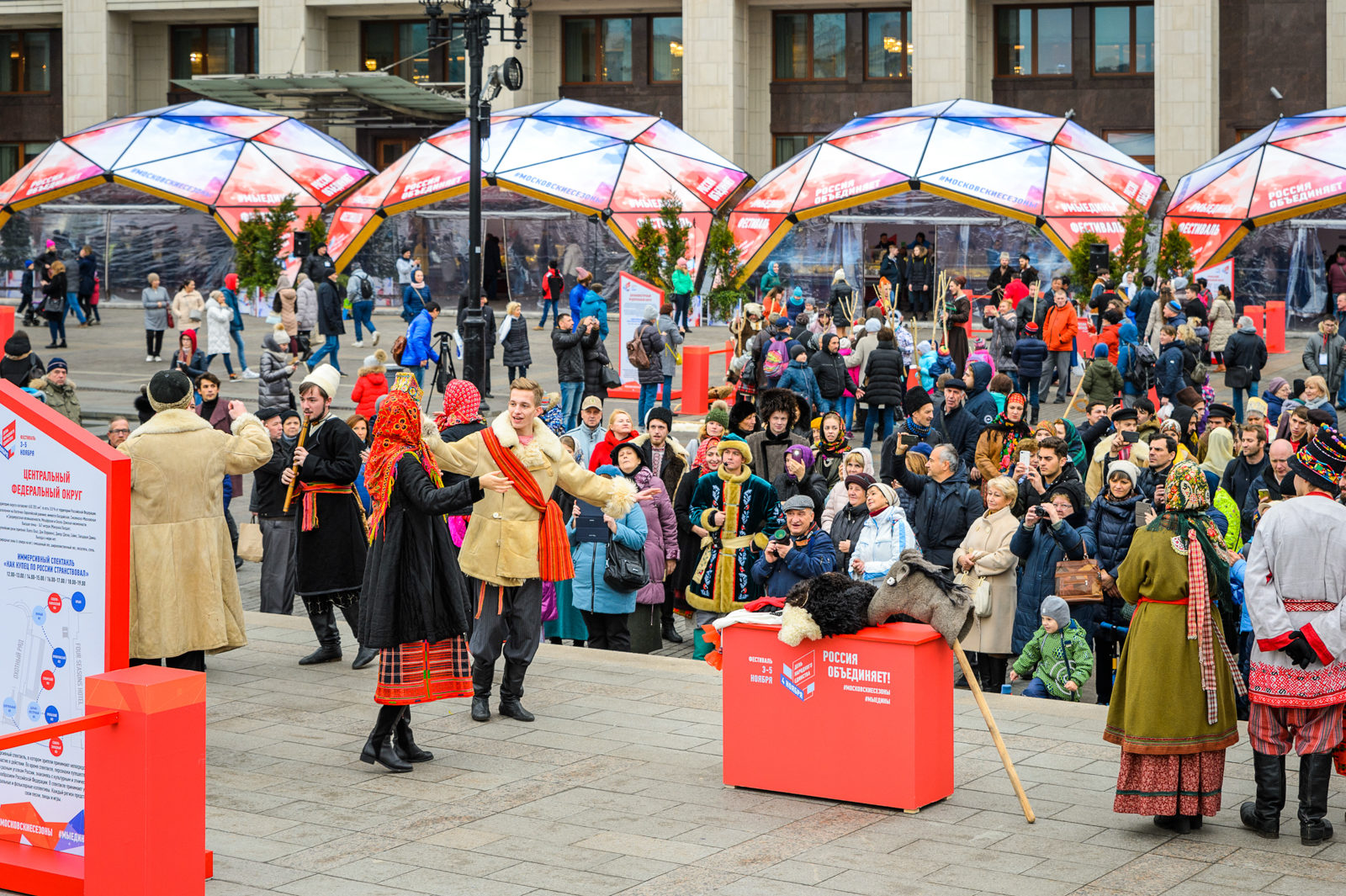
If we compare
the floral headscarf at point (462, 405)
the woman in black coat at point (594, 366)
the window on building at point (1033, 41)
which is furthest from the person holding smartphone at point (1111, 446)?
the window on building at point (1033, 41)

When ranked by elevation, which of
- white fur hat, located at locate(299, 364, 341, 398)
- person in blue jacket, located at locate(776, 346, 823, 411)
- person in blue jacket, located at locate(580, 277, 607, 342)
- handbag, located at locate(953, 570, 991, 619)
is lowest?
handbag, located at locate(953, 570, 991, 619)

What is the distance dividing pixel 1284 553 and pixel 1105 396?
467 inches

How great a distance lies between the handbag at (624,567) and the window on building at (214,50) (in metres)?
41.4

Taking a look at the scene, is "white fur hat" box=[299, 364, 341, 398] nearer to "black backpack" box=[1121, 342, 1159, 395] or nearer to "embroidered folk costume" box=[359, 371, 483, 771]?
"embroidered folk costume" box=[359, 371, 483, 771]

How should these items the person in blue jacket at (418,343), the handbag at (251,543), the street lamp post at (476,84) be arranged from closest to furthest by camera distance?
the handbag at (251,543)
the street lamp post at (476,84)
the person in blue jacket at (418,343)

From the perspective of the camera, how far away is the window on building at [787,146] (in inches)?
1732

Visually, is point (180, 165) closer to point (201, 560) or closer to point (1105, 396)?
point (1105, 396)

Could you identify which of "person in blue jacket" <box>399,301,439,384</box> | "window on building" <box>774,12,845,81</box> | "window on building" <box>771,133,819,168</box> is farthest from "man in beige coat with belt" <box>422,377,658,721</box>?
"window on building" <box>774,12,845,81</box>

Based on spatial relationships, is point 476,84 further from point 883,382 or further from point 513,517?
point 513,517

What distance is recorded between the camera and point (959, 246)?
1266 inches

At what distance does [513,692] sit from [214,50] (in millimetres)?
43829

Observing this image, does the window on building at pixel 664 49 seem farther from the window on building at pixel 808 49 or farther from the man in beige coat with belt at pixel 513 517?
the man in beige coat with belt at pixel 513 517

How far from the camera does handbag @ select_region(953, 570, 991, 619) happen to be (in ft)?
32.1

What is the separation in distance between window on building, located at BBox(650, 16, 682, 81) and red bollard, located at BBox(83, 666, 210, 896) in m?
40.9
